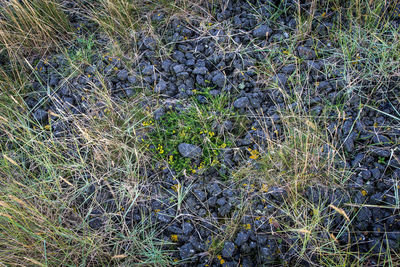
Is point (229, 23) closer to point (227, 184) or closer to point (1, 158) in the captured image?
point (227, 184)

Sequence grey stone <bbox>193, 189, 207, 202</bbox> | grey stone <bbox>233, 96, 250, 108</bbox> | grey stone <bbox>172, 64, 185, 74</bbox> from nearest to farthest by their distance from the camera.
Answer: grey stone <bbox>193, 189, 207, 202</bbox> → grey stone <bbox>233, 96, 250, 108</bbox> → grey stone <bbox>172, 64, 185, 74</bbox>

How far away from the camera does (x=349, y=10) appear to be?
2639 millimetres

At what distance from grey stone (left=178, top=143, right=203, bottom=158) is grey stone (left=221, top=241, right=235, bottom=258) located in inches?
23.8

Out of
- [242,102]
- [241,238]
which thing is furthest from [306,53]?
[241,238]

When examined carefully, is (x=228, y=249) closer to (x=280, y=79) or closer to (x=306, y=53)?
(x=280, y=79)

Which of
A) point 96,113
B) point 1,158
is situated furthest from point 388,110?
point 1,158

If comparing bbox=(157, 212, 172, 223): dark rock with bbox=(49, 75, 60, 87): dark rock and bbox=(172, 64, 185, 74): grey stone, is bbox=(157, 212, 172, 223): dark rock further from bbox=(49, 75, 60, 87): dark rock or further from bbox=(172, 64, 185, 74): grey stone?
bbox=(49, 75, 60, 87): dark rock

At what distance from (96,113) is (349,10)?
2086 mm

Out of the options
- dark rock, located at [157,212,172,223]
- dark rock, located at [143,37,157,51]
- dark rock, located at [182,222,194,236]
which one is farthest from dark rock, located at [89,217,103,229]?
dark rock, located at [143,37,157,51]

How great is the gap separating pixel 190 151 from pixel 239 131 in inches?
14.3

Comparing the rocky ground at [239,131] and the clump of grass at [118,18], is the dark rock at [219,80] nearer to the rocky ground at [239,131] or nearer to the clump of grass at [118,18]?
the rocky ground at [239,131]

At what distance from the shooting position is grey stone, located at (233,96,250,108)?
2.37 metres

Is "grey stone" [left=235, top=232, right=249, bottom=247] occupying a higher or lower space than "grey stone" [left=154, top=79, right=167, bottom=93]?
lower

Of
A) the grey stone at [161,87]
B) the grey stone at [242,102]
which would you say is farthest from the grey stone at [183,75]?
the grey stone at [242,102]
